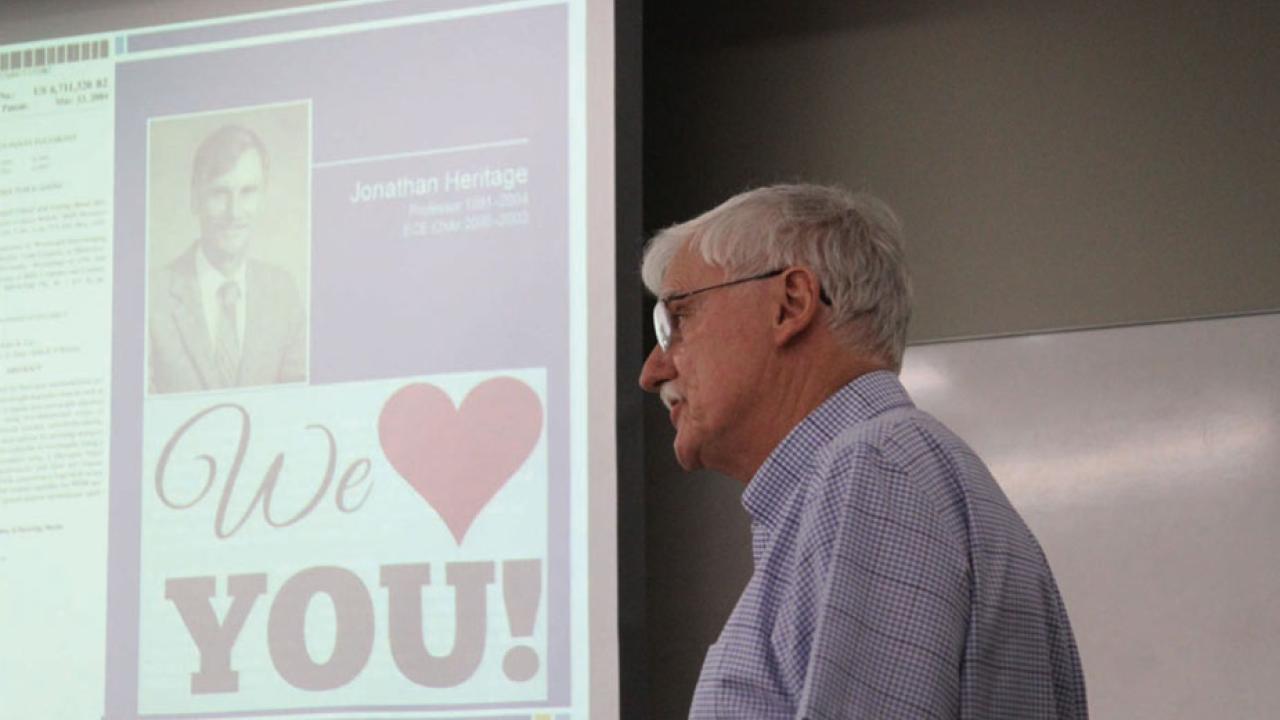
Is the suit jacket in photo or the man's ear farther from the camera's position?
the suit jacket in photo

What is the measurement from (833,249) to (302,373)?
173cm

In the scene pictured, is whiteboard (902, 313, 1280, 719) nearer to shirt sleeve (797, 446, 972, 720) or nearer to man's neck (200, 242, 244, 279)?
man's neck (200, 242, 244, 279)

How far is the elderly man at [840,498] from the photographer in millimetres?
1374

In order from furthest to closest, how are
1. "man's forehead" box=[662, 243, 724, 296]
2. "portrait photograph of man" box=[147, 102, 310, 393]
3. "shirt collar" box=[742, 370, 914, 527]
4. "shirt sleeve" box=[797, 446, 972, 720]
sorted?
"portrait photograph of man" box=[147, 102, 310, 393] < "man's forehead" box=[662, 243, 724, 296] < "shirt collar" box=[742, 370, 914, 527] < "shirt sleeve" box=[797, 446, 972, 720]

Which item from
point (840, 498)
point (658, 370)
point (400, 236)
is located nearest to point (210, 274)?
point (400, 236)

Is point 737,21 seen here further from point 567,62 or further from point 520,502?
point 520,502

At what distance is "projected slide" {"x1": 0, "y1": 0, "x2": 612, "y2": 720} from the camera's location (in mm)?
3053

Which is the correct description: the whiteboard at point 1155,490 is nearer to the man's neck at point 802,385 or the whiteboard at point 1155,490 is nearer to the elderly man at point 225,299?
the elderly man at point 225,299

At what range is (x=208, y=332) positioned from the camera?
3.30 metres

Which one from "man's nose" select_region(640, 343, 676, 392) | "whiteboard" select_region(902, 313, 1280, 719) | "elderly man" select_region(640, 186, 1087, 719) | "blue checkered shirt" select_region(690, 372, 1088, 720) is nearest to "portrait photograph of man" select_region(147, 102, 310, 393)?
"whiteboard" select_region(902, 313, 1280, 719)

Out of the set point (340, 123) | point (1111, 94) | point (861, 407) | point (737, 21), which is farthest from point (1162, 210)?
point (861, 407)

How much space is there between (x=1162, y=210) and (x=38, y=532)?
225cm

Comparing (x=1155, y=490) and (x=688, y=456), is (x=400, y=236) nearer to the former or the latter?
(x=1155, y=490)

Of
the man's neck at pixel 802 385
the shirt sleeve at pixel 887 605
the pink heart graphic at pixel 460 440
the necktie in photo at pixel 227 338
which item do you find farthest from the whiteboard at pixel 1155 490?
the shirt sleeve at pixel 887 605
